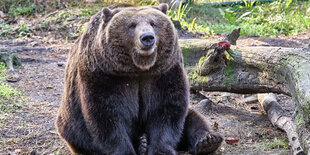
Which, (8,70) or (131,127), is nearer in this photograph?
(131,127)

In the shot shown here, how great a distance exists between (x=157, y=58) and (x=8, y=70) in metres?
5.34

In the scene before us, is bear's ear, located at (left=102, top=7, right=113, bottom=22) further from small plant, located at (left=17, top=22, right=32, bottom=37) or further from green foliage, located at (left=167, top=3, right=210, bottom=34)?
small plant, located at (left=17, top=22, right=32, bottom=37)

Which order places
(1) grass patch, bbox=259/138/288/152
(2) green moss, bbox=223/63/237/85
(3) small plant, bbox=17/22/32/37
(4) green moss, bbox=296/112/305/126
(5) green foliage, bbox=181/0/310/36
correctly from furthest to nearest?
(3) small plant, bbox=17/22/32/37, (5) green foliage, bbox=181/0/310/36, (2) green moss, bbox=223/63/237/85, (1) grass patch, bbox=259/138/288/152, (4) green moss, bbox=296/112/305/126

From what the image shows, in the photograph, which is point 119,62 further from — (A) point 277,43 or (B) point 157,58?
(A) point 277,43

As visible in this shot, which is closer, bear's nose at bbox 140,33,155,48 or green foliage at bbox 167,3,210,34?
bear's nose at bbox 140,33,155,48

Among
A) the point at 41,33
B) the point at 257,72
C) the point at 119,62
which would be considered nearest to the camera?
the point at 119,62

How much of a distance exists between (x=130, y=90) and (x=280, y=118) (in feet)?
7.41

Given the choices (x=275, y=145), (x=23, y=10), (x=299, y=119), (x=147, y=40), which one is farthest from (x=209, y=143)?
(x=23, y=10)

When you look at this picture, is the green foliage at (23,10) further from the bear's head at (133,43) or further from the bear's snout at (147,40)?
the bear's snout at (147,40)

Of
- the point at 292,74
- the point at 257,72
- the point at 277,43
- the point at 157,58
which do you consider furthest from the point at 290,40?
the point at 157,58

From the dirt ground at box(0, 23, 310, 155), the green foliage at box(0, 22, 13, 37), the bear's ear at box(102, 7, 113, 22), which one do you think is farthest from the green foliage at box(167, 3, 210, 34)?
the bear's ear at box(102, 7, 113, 22)

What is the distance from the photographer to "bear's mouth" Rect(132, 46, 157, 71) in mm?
4207

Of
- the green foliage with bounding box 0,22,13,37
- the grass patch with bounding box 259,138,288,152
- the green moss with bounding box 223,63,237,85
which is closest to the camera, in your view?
the grass patch with bounding box 259,138,288,152

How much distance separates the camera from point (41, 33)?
1261 cm
